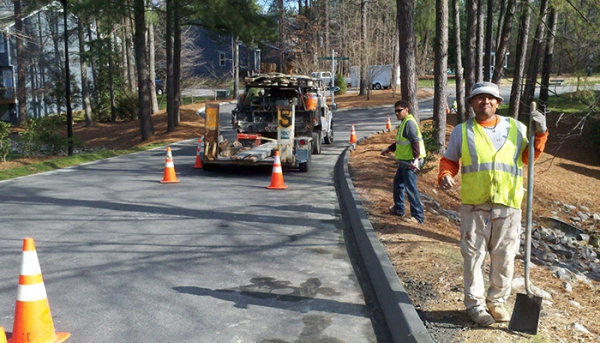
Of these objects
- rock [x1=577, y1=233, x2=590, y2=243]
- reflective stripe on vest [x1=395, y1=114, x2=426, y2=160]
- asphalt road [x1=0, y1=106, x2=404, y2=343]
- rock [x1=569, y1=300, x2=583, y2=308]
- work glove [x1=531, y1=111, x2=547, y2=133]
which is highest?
work glove [x1=531, y1=111, x2=547, y2=133]

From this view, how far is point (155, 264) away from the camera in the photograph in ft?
24.0

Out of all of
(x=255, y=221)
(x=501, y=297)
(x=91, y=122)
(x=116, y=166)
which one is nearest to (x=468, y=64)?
(x=116, y=166)

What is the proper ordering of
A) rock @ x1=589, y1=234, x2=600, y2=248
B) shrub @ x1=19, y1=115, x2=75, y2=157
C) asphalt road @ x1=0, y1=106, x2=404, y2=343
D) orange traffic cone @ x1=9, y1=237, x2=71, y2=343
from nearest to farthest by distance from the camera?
orange traffic cone @ x1=9, y1=237, x2=71, y2=343, asphalt road @ x1=0, y1=106, x2=404, y2=343, rock @ x1=589, y1=234, x2=600, y2=248, shrub @ x1=19, y1=115, x2=75, y2=157

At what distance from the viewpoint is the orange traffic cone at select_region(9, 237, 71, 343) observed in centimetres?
476

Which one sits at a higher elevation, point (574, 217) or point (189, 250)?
point (189, 250)

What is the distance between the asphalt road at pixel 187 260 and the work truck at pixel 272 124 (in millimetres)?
1209

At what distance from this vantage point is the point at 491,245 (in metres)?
5.21

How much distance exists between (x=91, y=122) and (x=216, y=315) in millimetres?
37438

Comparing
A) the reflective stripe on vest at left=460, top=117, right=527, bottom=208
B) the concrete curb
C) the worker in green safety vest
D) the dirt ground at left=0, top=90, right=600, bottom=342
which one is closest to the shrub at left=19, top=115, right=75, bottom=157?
the dirt ground at left=0, top=90, right=600, bottom=342

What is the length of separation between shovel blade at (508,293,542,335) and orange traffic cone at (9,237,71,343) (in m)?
3.49

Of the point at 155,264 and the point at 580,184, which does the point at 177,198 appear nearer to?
the point at 155,264

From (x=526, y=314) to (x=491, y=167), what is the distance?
45.1 inches

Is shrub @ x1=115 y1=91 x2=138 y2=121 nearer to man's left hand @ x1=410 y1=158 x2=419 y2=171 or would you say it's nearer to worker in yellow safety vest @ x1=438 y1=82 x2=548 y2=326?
man's left hand @ x1=410 y1=158 x2=419 y2=171

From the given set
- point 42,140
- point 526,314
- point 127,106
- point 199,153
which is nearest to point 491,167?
point 526,314
